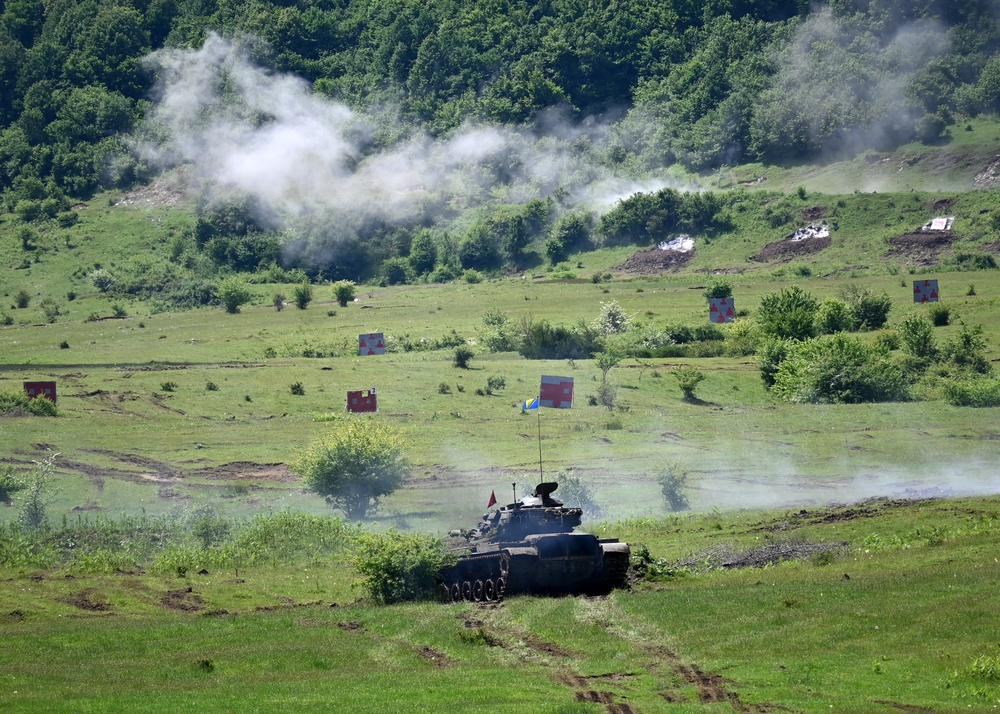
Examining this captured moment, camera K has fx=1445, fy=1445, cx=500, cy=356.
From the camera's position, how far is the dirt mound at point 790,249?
5758 inches

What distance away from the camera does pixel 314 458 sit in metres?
64.9

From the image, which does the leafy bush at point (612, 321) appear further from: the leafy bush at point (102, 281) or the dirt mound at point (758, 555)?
the leafy bush at point (102, 281)

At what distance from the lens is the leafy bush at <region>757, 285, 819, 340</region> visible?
101062 mm

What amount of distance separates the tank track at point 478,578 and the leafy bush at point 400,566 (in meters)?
0.39

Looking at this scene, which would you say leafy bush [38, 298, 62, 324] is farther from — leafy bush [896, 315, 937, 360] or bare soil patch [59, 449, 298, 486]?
leafy bush [896, 315, 937, 360]

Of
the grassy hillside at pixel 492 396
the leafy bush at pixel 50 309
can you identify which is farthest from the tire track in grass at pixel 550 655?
the leafy bush at pixel 50 309

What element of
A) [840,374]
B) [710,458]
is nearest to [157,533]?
[710,458]

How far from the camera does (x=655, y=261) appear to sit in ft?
512

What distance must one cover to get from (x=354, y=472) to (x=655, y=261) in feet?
315

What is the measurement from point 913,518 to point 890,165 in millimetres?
127848

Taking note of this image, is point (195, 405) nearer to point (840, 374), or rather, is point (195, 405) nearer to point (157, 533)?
point (157, 533)

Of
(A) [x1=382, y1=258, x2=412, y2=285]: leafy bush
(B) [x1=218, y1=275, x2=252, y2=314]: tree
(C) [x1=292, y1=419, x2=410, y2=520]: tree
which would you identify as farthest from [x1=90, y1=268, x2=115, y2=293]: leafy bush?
(C) [x1=292, y1=419, x2=410, y2=520]: tree

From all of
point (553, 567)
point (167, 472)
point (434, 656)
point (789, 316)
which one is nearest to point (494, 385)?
point (167, 472)

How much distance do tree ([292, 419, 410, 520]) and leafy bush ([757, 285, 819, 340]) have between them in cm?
4006
